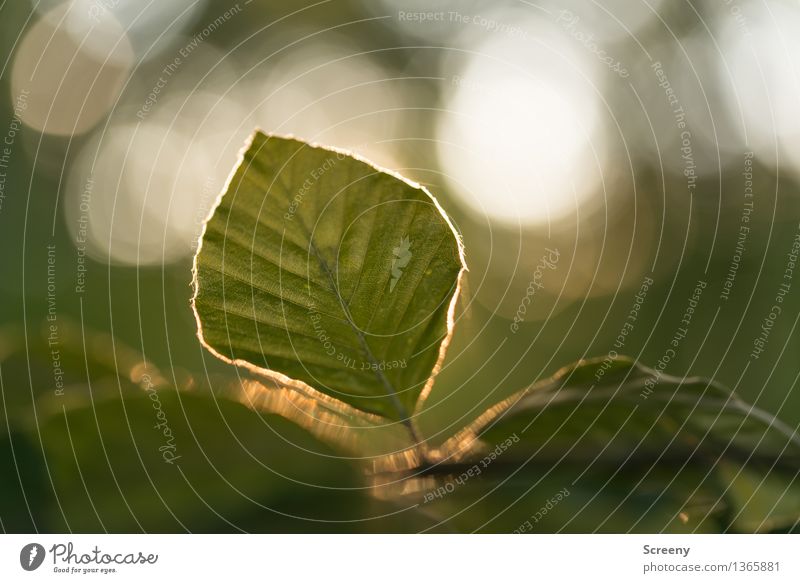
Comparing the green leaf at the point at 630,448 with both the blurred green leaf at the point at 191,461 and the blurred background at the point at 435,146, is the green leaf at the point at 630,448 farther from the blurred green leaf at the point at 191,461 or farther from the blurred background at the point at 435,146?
the blurred background at the point at 435,146

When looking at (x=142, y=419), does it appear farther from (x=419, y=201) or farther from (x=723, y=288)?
(x=723, y=288)

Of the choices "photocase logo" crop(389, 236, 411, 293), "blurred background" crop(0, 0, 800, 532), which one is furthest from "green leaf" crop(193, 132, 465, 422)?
"blurred background" crop(0, 0, 800, 532)

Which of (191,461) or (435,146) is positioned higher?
(435,146)
